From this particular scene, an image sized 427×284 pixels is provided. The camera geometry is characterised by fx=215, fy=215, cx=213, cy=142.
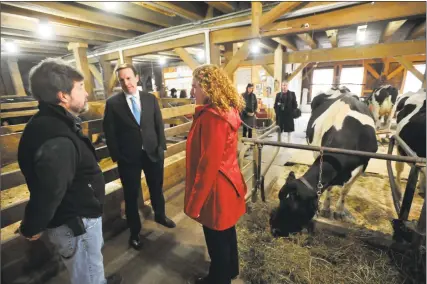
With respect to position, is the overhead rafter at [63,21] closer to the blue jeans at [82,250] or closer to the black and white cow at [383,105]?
the blue jeans at [82,250]

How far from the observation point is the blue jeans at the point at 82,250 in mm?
1175

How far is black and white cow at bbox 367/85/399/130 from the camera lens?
7574 millimetres

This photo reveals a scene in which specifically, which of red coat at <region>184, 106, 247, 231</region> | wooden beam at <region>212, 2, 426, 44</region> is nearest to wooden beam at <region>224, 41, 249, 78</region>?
wooden beam at <region>212, 2, 426, 44</region>

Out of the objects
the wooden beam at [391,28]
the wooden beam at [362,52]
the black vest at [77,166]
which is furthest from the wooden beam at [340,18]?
the wooden beam at [362,52]

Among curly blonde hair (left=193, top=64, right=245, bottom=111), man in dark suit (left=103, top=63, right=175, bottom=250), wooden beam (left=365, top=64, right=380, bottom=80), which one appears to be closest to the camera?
curly blonde hair (left=193, top=64, right=245, bottom=111)

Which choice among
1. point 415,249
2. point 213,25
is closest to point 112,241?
point 415,249

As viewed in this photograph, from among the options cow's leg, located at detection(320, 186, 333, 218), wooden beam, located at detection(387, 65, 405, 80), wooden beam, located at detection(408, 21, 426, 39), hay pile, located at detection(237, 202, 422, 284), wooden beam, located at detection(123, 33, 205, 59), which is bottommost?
cow's leg, located at detection(320, 186, 333, 218)

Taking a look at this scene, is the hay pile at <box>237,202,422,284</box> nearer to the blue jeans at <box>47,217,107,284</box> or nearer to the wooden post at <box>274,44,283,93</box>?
the blue jeans at <box>47,217,107,284</box>

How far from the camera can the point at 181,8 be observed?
3588 mm

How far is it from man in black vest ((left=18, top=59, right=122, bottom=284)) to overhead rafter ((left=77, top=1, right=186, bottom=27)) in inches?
A: 114

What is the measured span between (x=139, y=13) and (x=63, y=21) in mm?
1693

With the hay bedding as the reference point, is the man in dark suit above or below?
above

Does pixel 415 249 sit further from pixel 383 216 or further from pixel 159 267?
pixel 159 267

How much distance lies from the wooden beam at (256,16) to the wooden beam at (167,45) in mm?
1133
